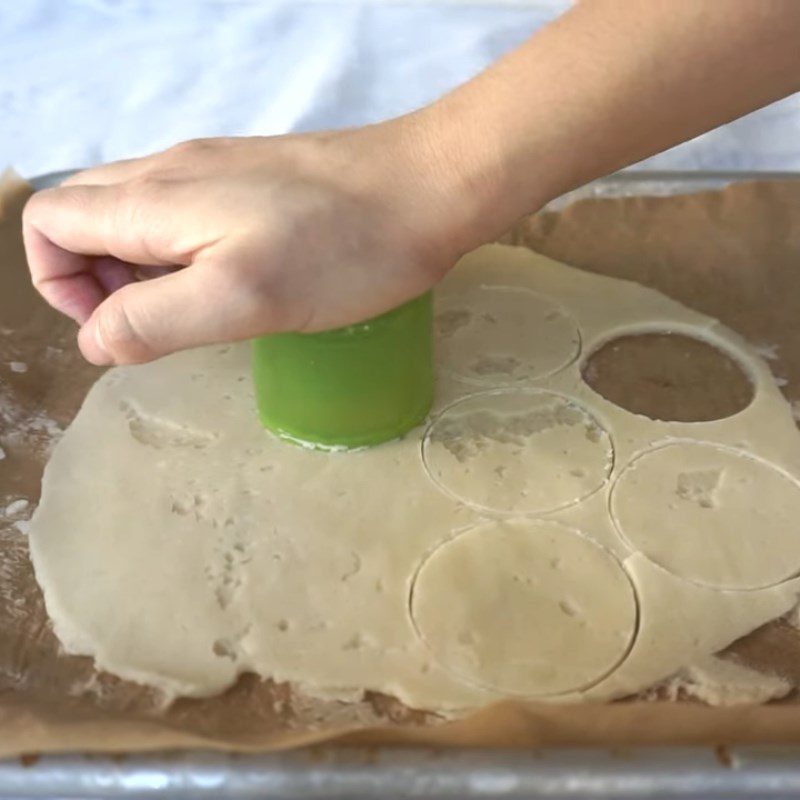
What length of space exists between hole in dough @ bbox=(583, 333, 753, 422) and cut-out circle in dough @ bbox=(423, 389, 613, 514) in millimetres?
55

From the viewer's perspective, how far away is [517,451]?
77 cm

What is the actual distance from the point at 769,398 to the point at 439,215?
1.17 feet

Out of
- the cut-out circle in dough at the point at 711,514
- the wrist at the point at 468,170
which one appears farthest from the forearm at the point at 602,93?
the cut-out circle in dough at the point at 711,514

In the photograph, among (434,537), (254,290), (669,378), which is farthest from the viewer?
(669,378)

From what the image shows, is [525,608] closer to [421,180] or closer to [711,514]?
[711,514]

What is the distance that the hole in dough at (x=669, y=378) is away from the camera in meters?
0.82

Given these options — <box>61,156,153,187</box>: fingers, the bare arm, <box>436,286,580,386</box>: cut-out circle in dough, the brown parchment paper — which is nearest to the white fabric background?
the brown parchment paper

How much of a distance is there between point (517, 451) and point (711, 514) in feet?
0.48

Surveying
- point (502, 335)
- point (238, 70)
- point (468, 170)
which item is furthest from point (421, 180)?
point (238, 70)

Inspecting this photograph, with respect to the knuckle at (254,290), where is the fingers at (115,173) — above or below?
above

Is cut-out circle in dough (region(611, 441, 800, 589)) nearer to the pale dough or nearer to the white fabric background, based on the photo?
the pale dough

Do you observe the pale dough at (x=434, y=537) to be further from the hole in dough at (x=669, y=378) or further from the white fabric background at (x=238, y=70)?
the white fabric background at (x=238, y=70)

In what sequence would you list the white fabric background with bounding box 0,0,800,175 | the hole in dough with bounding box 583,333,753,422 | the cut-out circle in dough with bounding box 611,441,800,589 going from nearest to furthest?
the cut-out circle in dough with bounding box 611,441,800,589 < the hole in dough with bounding box 583,333,753,422 < the white fabric background with bounding box 0,0,800,175

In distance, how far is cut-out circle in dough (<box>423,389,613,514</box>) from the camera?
0.74 meters
